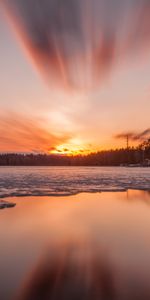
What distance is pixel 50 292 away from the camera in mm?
3117

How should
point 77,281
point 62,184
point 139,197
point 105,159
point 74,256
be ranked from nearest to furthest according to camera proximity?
point 77,281, point 74,256, point 139,197, point 62,184, point 105,159

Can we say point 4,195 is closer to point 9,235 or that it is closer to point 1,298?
point 9,235

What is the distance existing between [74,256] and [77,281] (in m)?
1.03

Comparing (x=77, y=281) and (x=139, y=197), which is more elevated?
(x=139, y=197)

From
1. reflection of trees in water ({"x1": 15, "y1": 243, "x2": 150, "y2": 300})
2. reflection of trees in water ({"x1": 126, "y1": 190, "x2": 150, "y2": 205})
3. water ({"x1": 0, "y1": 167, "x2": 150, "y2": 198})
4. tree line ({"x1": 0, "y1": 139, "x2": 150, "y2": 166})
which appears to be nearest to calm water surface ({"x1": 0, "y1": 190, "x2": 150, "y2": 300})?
reflection of trees in water ({"x1": 15, "y1": 243, "x2": 150, "y2": 300})

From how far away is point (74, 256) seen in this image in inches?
175

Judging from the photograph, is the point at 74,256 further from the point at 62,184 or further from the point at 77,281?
the point at 62,184

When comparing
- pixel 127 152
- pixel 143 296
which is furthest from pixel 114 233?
pixel 127 152

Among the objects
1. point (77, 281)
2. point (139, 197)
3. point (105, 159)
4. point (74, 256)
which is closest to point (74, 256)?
→ point (74, 256)

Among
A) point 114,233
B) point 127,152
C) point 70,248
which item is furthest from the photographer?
point 127,152

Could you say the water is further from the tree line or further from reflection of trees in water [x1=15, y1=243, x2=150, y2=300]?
the tree line

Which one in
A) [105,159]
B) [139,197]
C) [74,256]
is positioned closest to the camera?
[74,256]

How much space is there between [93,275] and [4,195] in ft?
31.6

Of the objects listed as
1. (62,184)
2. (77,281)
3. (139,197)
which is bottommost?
(77,281)
